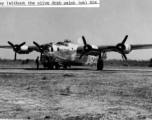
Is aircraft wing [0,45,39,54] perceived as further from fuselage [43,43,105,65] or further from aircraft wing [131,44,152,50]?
aircraft wing [131,44,152,50]

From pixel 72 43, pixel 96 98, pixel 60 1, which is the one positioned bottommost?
pixel 96 98

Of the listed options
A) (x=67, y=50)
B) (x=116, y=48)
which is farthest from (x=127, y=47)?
(x=67, y=50)

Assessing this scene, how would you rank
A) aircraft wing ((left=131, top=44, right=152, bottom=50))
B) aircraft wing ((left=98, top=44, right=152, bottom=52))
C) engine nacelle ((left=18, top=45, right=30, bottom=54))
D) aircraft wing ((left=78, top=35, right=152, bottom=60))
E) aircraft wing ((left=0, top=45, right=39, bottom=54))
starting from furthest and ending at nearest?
engine nacelle ((left=18, top=45, right=30, bottom=54))
aircraft wing ((left=0, top=45, right=39, bottom=54))
aircraft wing ((left=131, top=44, right=152, bottom=50))
aircraft wing ((left=98, top=44, right=152, bottom=52))
aircraft wing ((left=78, top=35, right=152, bottom=60))

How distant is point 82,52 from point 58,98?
24649 mm

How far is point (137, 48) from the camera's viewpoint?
32469mm

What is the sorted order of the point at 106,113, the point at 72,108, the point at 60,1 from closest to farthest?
the point at 106,113 → the point at 72,108 → the point at 60,1

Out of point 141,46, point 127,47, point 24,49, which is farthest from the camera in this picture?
point 24,49

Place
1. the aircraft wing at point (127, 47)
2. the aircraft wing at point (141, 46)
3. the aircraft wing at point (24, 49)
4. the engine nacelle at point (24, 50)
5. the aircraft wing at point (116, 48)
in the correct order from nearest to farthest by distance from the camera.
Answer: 1. the aircraft wing at point (116, 48)
2. the aircraft wing at point (127, 47)
3. the aircraft wing at point (141, 46)
4. the aircraft wing at point (24, 49)
5. the engine nacelle at point (24, 50)

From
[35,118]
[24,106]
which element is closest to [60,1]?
[24,106]

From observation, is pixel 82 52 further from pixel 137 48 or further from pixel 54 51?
pixel 137 48

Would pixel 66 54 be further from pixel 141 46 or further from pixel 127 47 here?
pixel 141 46

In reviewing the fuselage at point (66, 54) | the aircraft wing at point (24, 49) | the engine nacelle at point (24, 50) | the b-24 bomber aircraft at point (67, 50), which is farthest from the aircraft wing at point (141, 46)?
the engine nacelle at point (24, 50)

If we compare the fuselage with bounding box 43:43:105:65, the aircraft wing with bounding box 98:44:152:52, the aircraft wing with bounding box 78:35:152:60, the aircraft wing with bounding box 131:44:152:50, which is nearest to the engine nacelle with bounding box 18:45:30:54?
the fuselage with bounding box 43:43:105:65

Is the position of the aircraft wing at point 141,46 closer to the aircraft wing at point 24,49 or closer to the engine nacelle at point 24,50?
the aircraft wing at point 24,49
